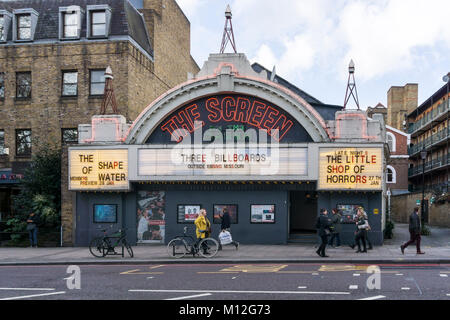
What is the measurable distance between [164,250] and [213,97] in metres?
7.32

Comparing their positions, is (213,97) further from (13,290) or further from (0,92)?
(0,92)

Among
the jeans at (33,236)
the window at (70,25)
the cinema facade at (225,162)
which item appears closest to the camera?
the cinema facade at (225,162)

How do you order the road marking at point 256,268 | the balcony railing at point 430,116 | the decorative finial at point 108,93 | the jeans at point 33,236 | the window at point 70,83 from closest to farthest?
the road marking at point 256,268 → the decorative finial at point 108,93 → the jeans at point 33,236 → the window at point 70,83 → the balcony railing at point 430,116

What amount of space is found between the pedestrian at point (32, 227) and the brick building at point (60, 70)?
6.32 metres

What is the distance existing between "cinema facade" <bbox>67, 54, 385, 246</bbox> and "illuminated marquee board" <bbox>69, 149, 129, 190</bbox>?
5 cm

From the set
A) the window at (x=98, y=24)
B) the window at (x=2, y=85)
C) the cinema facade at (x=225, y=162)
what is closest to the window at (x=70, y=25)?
the window at (x=98, y=24)

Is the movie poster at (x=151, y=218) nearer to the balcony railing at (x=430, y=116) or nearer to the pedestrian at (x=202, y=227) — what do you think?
the pedestrian at (x=202, y=227)

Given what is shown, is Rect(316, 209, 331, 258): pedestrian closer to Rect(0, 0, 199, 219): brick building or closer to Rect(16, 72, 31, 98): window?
Rect(0, 0, 199, 219): brick building

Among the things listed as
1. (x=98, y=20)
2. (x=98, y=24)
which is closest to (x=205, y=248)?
(x=98, y=24)

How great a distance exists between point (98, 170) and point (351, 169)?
11538mm

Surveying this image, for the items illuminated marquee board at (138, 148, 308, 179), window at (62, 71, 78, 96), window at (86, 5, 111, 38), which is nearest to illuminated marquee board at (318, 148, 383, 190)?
illuminated marquee board at (138, 148, 308, 179)

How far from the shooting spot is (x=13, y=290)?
12125 millimetres

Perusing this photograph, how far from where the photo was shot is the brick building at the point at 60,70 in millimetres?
29484
